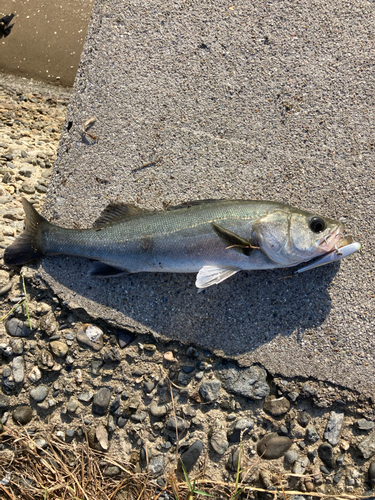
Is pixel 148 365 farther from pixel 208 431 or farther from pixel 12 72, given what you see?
pixel 12 72

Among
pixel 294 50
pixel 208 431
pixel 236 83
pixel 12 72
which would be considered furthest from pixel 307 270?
pixel 12 72

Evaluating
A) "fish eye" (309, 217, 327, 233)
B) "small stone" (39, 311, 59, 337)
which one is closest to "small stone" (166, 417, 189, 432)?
"small stone" (39, 311, 59, 337)

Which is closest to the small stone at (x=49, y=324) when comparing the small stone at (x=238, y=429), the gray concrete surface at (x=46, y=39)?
the small stone at (x=238, y=429)

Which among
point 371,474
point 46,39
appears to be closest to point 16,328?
point 371,474

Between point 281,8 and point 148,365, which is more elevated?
point 281,8

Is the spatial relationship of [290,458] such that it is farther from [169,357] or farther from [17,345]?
[17,345]
